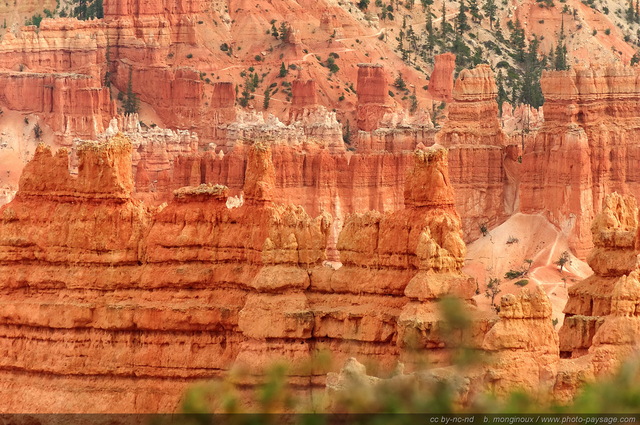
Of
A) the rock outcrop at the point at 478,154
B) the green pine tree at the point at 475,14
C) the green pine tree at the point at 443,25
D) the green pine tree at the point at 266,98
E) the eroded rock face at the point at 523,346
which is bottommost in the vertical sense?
the eroded rock face at the point at 523,346

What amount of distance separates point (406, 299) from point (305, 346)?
285 cm

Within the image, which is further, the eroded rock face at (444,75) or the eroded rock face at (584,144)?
the eroded rock face at (444,75)

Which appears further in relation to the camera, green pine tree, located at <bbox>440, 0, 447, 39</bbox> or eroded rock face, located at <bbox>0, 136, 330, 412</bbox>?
green pine tree, located at <bbox>440, 0, 447, 39</bbox>

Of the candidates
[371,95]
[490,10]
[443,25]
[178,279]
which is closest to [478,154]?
[371,95]

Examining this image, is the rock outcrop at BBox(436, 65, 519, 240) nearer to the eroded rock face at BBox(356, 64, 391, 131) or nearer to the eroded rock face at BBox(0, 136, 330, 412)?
the eroded rock face at BBox(356, 64, 391, 131)

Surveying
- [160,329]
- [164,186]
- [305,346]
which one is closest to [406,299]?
[305,346]

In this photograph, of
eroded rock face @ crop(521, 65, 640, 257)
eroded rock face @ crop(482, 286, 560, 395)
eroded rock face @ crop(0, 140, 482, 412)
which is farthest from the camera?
eroded rock face @ crop(521, 65, 640, 257)

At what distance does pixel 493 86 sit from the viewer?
116125 mm

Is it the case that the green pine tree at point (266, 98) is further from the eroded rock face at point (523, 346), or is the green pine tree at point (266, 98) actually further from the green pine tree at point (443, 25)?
the eroded rock face at point (523, 346)

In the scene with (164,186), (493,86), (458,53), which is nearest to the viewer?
(493,86)

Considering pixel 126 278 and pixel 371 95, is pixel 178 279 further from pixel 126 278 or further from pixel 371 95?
pixel 371 95

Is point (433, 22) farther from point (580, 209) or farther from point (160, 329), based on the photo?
point (160, 329)

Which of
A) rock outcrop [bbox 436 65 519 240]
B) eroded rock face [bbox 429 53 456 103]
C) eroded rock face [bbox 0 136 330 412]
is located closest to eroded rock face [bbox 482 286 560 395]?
eroded rock face [bbox 0 136 330 412]

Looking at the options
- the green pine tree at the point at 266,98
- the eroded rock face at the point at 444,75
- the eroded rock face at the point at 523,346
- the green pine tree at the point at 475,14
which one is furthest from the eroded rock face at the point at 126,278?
the green pine tree at the point at 475,14
